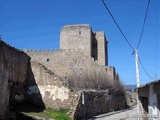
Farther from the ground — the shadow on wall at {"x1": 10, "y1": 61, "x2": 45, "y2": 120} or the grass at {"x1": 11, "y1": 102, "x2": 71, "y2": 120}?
the shadow on wall at {"x1": 10, "y1": 61, "x2": 45, "y2": 120}

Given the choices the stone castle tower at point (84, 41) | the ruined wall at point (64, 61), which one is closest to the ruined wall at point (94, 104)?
the ruined wall at point (64, 61)

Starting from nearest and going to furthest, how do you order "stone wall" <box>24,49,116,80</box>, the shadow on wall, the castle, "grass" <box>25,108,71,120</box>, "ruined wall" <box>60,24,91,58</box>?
1. "grass" <box>25,108,71,120</box>
2. the shadow on wall
3. "stone wall" <box>24,49,116,80</box>
4. the castle
5. "ruined wall" <box>60,24,91,58</box>

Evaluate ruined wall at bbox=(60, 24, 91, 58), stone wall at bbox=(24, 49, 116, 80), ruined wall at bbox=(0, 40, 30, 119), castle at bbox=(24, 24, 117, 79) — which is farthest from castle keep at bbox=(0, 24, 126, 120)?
ruined wall at bbox=(60, 24, 91, 58)

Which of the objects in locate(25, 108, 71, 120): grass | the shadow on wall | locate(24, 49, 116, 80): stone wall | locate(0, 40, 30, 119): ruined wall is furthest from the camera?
locate(24, 49, 116, 80): stone wall

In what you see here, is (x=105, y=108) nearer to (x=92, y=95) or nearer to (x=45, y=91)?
(x=92, y=95)

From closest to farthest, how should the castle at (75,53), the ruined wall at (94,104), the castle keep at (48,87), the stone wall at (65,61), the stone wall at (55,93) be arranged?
the castle keep at (48,87), the stone wall at (55,93), the ruined wall at (94,104), the stone wall at (65,61), the castle at (75,53)

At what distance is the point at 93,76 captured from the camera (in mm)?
32250

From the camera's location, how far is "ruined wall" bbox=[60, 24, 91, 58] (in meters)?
47.4

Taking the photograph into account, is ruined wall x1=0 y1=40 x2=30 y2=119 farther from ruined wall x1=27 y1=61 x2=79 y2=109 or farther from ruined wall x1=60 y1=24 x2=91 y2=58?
ruined wall x1=60 y1=24 x2=91 y2=58

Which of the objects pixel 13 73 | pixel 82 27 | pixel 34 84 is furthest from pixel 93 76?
pixel 82 27

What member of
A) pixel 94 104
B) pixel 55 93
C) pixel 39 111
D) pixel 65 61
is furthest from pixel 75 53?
pixel 39 111

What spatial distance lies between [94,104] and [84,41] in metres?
25.0

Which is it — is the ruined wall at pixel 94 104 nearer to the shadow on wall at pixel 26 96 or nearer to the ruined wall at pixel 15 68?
the shadow on wall at pixel 26 96

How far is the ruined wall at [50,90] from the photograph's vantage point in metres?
19.9
